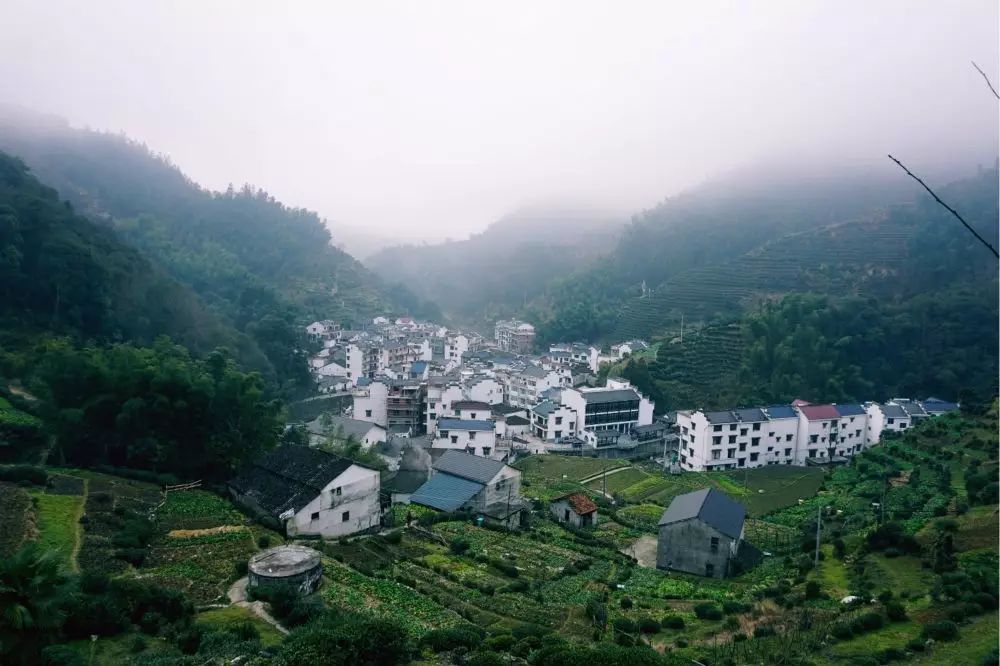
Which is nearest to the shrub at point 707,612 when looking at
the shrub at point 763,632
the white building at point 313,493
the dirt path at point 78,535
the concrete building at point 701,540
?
the shrub at point 763,632

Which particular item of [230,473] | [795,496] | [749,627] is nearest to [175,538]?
[230,473]

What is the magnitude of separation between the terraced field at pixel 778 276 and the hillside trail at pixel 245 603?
56.2 metres

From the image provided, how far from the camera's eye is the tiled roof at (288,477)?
21.2 m

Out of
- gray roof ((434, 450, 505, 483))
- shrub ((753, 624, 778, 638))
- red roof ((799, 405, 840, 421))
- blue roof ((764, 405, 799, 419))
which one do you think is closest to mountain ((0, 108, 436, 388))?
gray roof ((434, 450, 505, 483))

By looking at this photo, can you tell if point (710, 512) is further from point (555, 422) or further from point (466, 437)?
point (555, 422)

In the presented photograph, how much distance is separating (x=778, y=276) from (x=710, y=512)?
56.3 m

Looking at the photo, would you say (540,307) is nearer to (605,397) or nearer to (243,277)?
(243,277)

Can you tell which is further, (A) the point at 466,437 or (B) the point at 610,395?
(B) the point at 610,395

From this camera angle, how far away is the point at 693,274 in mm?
79188

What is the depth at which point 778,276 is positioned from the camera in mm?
72500

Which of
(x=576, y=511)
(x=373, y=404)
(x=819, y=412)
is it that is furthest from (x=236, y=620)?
(x=819, y=412)

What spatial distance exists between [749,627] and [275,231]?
302 ft

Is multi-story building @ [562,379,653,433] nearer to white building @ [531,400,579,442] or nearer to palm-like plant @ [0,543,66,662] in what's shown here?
white building @ [531,400,579,442]

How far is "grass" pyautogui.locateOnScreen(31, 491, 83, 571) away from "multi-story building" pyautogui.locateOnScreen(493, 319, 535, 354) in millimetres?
59876
